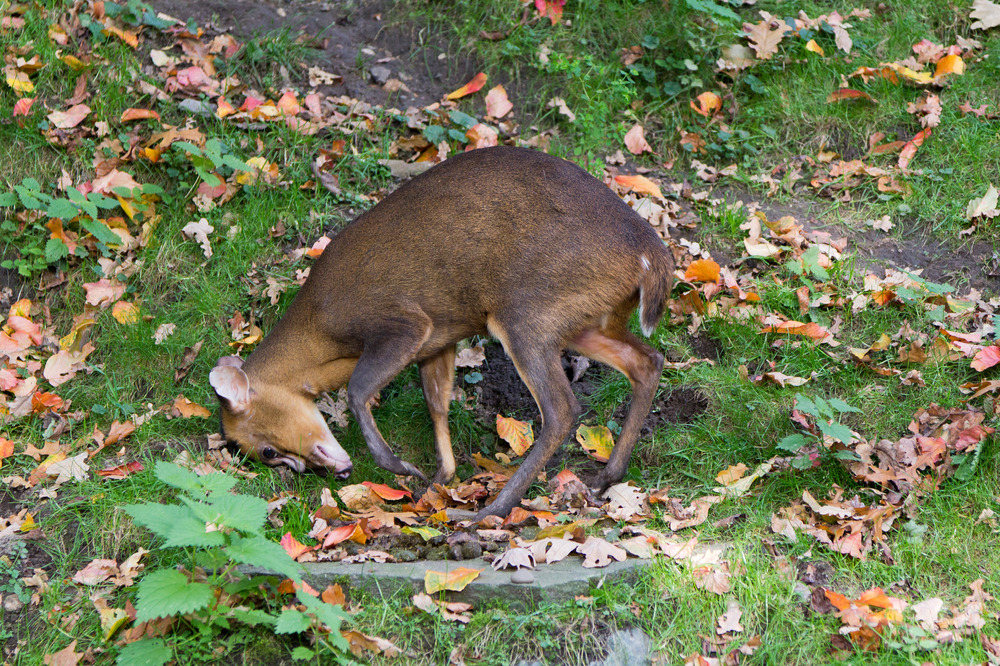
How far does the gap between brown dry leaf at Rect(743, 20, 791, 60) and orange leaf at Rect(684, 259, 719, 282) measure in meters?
2.07

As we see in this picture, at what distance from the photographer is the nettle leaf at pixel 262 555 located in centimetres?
325

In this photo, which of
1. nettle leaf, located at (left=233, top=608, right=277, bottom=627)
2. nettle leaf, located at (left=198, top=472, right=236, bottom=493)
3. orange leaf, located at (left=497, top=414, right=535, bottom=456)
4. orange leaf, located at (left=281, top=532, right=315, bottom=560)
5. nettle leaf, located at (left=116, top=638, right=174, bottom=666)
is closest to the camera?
nettle leaf, located at (left=116, top=638, right=174, bottom=666)

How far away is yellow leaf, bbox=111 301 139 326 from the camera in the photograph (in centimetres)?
577

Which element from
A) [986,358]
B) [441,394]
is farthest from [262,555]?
[986,358]

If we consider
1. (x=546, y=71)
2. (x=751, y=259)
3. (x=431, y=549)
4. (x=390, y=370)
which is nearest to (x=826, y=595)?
(x=431, y=549)

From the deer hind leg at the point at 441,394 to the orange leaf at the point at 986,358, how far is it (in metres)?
2.70

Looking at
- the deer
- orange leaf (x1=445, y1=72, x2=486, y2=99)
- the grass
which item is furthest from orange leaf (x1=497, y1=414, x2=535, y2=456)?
orange leaf (x1=445, y1=72, x2=486, y2=99)

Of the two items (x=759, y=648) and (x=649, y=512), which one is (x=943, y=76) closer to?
(x=649, y=512)

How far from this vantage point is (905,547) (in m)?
Result: 4.05

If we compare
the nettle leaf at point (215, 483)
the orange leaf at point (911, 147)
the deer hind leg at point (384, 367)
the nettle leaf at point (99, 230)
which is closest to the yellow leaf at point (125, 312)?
the nettle leaf at point (99, 230)

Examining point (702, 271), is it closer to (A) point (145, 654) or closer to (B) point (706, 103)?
(B) point (706, 103)

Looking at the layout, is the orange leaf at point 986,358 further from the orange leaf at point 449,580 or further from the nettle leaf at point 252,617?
the nettle leaf at point 252,617

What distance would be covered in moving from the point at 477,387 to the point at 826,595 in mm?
2556

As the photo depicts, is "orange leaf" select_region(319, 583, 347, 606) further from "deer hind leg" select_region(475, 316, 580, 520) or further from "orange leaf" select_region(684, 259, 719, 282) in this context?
"orange leaf" select_region(684, 259, 719, 282)
